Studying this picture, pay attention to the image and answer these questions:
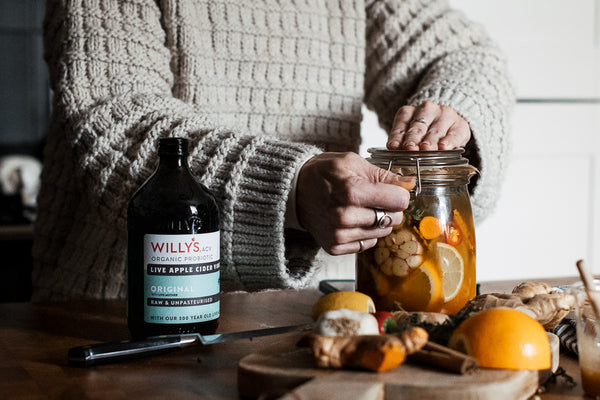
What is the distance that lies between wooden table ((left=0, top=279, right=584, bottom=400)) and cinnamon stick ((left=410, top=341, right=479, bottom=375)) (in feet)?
0.29

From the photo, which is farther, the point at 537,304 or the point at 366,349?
the point at 537,304

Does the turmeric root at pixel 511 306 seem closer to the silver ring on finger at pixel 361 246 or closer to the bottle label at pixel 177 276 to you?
the silver ring on finger at pixel 361 246

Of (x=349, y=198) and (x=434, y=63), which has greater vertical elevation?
(x=434, y=63)

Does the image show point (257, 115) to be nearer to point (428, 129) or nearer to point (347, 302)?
point (428, 129)

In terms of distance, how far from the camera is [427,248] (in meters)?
0.80

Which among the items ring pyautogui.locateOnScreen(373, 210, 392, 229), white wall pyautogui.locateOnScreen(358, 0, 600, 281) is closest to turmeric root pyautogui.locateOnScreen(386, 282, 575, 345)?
ring pyautogui.locateOnScreen(373, 210, 392, 229)

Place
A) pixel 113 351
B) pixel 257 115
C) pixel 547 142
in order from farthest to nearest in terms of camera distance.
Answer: pixel 547 142 → pixel 257 115 → pixel 113 351

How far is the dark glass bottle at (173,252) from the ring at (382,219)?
174mm

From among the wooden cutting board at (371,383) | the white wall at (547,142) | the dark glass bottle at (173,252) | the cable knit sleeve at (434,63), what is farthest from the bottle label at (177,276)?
the white wall at (547,142)

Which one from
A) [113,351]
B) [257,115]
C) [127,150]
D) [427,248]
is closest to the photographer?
[113,351]

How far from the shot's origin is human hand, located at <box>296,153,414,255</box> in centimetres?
76

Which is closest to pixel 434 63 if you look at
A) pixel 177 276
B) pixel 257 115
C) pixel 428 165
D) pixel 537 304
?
pixel 257 115

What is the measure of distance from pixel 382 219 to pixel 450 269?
10 centimetres

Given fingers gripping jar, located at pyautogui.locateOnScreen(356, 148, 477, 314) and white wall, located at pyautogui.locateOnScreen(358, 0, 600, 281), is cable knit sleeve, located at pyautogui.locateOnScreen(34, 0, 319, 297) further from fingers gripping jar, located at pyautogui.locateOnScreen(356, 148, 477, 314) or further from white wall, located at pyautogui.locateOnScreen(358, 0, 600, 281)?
white wall, located at pyautogui.locateOnScreen(358, 0, 600, 281)
